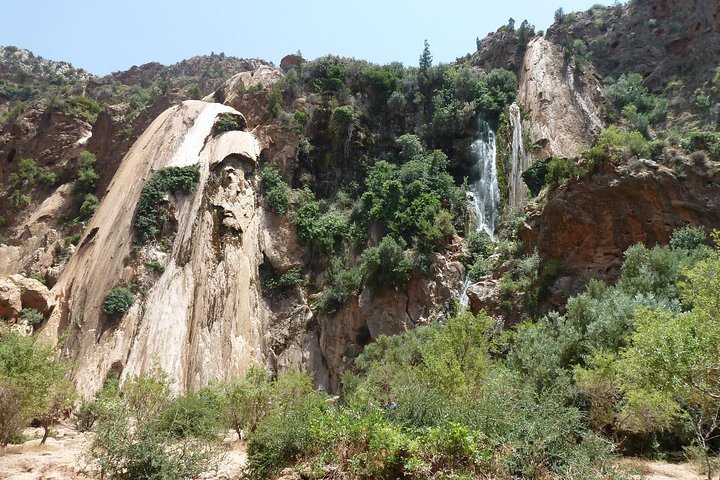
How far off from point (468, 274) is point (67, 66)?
6979cm

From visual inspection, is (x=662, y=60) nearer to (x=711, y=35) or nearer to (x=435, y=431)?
(x=711, y=35)

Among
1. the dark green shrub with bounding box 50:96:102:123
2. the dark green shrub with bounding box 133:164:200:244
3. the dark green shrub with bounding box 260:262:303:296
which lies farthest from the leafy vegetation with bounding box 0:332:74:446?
the dark green shrub with bounding box 50:96:102:123

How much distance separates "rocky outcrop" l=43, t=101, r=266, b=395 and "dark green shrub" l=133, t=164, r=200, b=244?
0.63 meters

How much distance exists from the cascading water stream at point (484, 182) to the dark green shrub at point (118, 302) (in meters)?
21.1

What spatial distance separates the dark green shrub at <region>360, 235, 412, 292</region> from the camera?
90.5 ft

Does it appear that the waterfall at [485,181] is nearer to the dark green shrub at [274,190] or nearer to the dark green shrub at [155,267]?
the dark green shrub at [274,190]

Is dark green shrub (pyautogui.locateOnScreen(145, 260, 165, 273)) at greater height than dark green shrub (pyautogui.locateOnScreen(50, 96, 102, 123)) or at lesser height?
lesser

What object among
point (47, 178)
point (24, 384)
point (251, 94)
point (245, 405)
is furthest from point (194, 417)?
point (47, 178)

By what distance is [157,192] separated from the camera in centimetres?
3081

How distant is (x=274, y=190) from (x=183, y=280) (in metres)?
8.88

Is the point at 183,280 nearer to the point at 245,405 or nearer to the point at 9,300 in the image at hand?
the point at 9,300

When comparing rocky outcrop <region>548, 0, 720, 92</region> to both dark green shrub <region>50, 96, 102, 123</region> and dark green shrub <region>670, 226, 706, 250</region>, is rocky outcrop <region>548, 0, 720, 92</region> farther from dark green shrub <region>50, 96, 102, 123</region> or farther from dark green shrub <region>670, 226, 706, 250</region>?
dark green shrub <region>50, 96, 102, 123</region>

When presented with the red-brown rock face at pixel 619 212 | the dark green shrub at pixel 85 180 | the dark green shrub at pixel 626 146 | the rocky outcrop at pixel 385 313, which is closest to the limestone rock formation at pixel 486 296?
the rocky outcrop at pixel 385 313

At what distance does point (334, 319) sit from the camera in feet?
94.7
